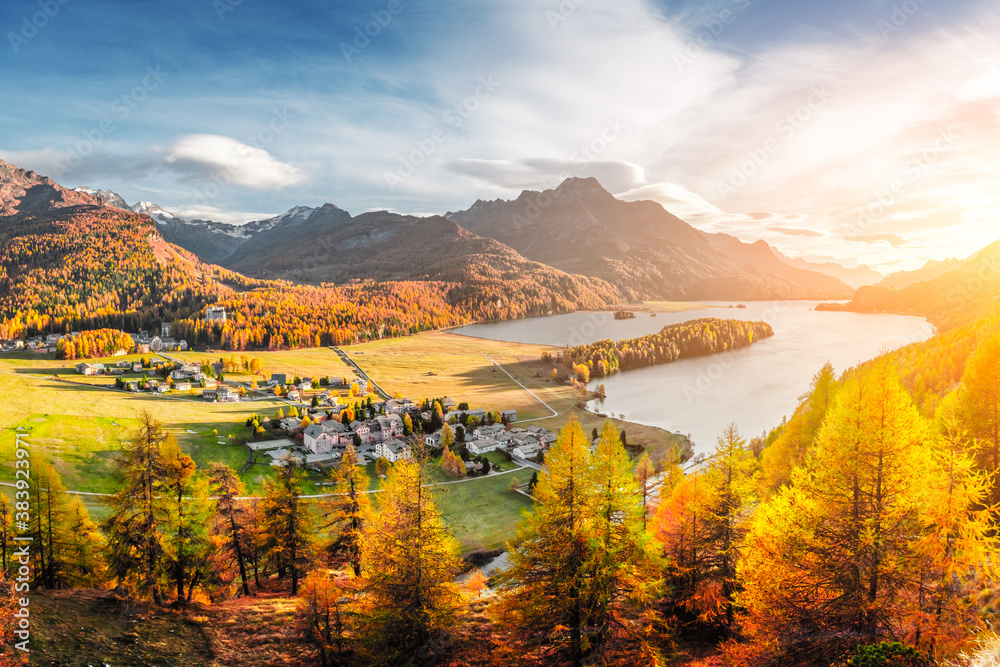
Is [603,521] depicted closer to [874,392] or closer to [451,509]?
[874,392]

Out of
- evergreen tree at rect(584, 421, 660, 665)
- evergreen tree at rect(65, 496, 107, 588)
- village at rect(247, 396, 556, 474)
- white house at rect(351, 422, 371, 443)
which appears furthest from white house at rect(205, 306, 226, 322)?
evergreen tree at rect(584, 421, 660, 665)

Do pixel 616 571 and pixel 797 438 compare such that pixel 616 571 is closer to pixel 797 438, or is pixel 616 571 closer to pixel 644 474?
pixel 644 474

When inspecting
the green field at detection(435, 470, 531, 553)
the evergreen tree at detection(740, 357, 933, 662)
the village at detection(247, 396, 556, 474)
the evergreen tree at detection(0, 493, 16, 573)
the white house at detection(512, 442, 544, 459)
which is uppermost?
the evergreen tree at detection(740, 357, 933, 662)

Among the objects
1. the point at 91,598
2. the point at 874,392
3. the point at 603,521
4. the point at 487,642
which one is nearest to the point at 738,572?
the point at 603,521

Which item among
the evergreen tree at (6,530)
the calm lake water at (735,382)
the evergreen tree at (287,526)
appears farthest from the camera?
the calm lake water at (735,382)

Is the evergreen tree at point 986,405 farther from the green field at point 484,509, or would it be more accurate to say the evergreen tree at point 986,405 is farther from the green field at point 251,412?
the green field at point 484,509

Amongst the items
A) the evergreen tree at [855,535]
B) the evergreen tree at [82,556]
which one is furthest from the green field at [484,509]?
the evergreen tree at [855,535]

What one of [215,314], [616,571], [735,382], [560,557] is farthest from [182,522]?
[215,314]

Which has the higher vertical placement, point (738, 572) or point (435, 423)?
point (738, 572)

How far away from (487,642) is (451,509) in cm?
2676

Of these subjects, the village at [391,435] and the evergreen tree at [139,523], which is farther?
the village at [391,435]

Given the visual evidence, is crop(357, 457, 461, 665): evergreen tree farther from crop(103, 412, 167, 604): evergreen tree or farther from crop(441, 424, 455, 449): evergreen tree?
crop(441, 424, 455, 449): evergreen tree

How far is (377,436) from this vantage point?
6688 centimetres

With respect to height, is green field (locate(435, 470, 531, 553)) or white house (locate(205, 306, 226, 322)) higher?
white house (locate(205, 306, 226, 322))
